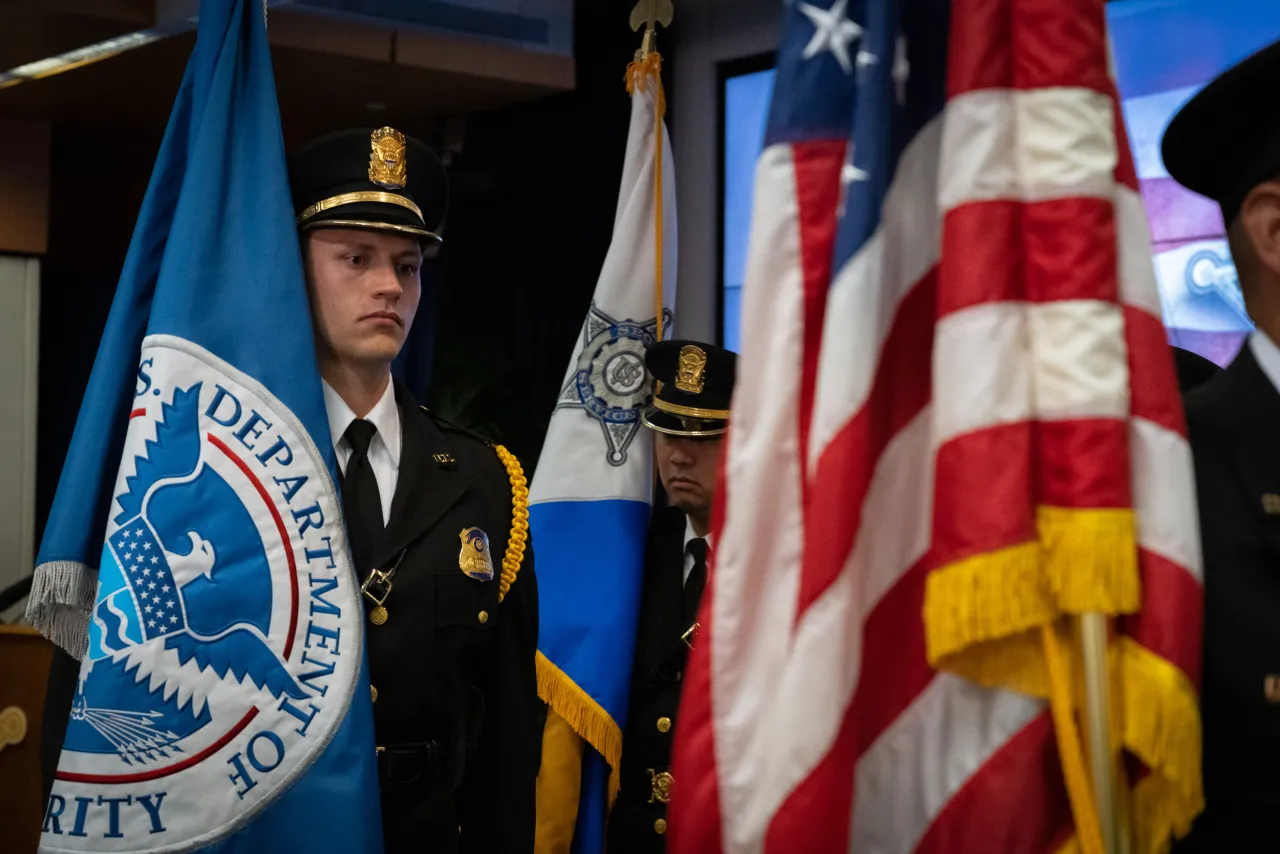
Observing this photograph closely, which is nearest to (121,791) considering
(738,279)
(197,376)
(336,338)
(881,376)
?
(197,376)

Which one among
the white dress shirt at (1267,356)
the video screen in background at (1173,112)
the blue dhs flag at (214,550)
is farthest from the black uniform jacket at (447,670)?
the video screen in background at (1173,112)

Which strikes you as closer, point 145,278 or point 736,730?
point 736,730

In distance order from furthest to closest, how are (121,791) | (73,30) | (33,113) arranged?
(33,113) → (73,30) → (121,791)

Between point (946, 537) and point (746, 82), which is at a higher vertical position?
point (746, 82)

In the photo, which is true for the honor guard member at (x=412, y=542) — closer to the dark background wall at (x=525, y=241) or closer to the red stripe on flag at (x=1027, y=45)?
the red stripe on flag at (x=1027, y=45)

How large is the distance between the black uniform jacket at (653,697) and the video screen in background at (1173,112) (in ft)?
2.71

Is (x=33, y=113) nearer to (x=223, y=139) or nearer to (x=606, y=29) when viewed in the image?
(x=606, y=29)

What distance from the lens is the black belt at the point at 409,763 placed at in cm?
179

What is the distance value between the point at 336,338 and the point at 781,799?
40.6 inches

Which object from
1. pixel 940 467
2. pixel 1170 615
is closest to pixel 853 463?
pixel 940 467

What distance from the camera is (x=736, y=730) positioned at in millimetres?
1214

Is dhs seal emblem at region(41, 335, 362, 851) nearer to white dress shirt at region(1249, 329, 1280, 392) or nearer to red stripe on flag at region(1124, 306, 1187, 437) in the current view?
red stripe on flag at region(1124, 306, 1187, 437)

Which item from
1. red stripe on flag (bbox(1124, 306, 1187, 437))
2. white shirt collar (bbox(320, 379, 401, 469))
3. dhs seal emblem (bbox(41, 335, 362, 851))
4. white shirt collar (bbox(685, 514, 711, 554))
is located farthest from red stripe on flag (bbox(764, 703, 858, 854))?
white shirt collar (bbox(685, 514, 711, 554))

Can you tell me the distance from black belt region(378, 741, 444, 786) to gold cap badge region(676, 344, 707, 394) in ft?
3.37
